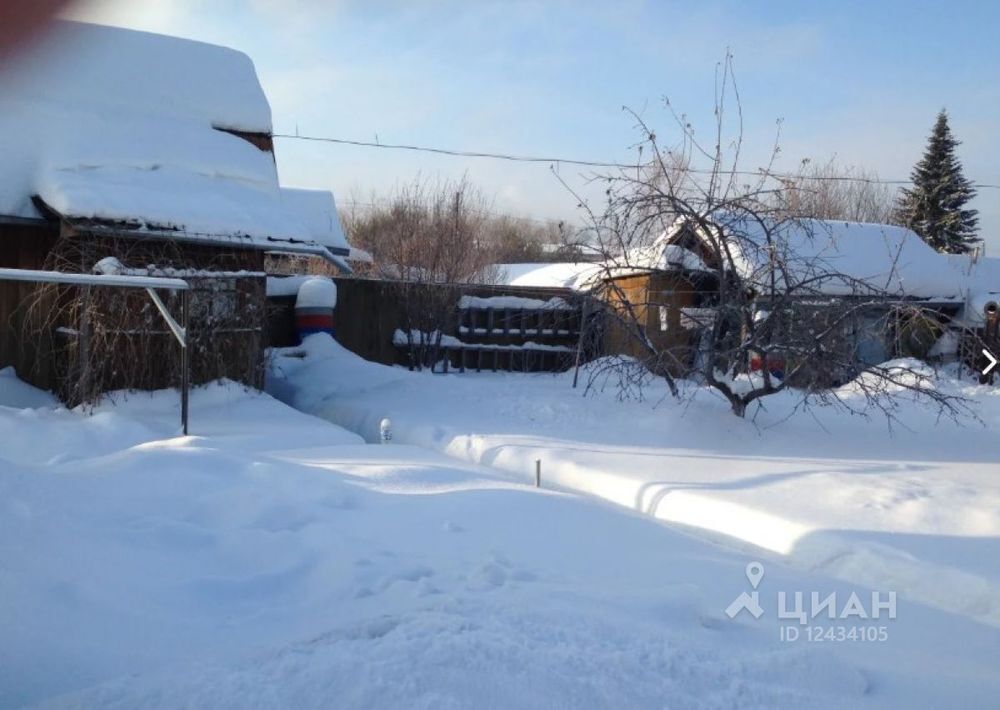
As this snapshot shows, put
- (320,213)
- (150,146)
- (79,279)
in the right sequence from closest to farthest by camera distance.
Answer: (79,279) → (150,146) → (320,213)

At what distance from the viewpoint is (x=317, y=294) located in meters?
15.5

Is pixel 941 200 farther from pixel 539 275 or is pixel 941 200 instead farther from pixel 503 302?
pixel 503 302

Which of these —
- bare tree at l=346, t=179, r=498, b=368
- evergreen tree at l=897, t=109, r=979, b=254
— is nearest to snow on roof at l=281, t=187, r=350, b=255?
bare tree at l=346, t=179, r=498, b=368

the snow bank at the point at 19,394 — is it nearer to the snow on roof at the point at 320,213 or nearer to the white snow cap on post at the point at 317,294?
the white snow cap on post at the point at 317,294

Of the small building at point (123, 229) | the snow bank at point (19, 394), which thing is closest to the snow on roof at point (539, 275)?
the small building at point (123, 229)

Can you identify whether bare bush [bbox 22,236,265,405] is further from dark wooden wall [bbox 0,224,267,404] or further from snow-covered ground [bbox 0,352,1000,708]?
snow-covered ground [bbox 0,352,1000,708]

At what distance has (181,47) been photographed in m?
14.5

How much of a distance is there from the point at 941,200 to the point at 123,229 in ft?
104

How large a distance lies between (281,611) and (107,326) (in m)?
7.16

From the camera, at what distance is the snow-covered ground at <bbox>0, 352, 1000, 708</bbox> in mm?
3236

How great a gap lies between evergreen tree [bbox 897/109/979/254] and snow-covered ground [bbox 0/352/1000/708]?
101ft
